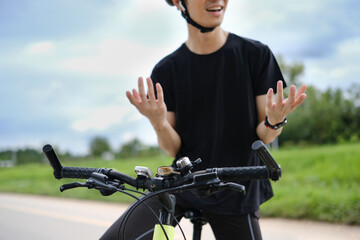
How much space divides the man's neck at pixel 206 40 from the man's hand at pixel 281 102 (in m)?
0.64

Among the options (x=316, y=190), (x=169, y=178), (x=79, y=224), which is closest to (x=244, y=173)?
(x=169, y=178)

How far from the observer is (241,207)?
1.93 meters

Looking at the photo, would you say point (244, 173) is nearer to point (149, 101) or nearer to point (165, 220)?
point (165, 220)

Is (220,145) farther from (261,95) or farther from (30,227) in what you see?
(30,227)

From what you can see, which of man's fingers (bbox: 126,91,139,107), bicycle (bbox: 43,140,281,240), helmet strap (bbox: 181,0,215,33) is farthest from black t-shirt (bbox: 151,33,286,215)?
bicycle (bbox: 43,140,281,240)

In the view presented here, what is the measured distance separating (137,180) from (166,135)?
77cm

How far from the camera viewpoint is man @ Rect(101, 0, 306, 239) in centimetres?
195

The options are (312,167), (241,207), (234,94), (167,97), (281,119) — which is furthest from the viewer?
(312,167)

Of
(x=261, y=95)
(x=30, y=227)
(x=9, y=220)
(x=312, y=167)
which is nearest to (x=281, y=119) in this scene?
(x=261, y=95)

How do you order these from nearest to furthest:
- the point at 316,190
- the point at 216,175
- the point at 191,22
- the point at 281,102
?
1. the point at 216,175
2. the point at 281,102
3. the point at 191,22
4. the point at 316,190

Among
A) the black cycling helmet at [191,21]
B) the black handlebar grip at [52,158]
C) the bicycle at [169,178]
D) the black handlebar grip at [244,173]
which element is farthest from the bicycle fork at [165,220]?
the black cycling helmet at [191,21]

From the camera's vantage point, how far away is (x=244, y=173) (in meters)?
1.20

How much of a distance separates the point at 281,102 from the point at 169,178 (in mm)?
562

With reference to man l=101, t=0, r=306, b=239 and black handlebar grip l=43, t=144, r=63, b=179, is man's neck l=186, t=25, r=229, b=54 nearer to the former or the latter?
man l=101, t=0, r=306, b=239
